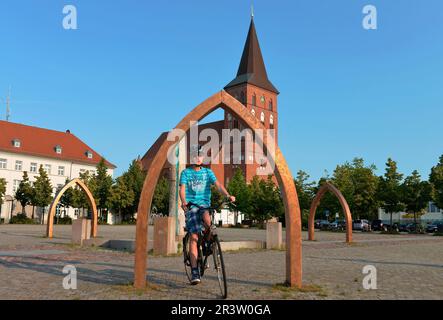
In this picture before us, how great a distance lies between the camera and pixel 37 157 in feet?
216

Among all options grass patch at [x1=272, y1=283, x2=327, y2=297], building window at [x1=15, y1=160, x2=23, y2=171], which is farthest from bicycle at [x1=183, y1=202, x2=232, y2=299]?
building window at [x1=15, y1=160, x2=23, y2=171]

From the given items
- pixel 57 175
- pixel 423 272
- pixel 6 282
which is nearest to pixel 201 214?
pixel 6 282

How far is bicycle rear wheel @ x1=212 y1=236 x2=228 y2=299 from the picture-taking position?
562 cm

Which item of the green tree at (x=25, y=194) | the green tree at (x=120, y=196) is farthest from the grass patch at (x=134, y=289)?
the green tree at (x=120, y=196)

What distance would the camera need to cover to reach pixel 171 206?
14977 mm

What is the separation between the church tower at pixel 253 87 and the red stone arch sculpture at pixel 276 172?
73.9 meters

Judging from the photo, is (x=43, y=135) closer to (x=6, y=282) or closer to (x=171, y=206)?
(x=171, y=206)

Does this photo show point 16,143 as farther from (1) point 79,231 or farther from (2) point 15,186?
(1) point 79,231

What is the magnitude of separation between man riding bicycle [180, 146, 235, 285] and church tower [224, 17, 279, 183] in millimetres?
74440

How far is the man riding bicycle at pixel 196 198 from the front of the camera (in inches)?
249

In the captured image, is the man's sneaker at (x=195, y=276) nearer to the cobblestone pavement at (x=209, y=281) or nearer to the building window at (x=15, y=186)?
the cobblestone pavement at (x=209, y=281)

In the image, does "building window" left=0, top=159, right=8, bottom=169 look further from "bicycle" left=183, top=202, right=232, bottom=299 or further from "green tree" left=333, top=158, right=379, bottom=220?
"bicycle" left=183, top=202, right=232, bottom=299

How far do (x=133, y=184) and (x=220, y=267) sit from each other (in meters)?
59.0
